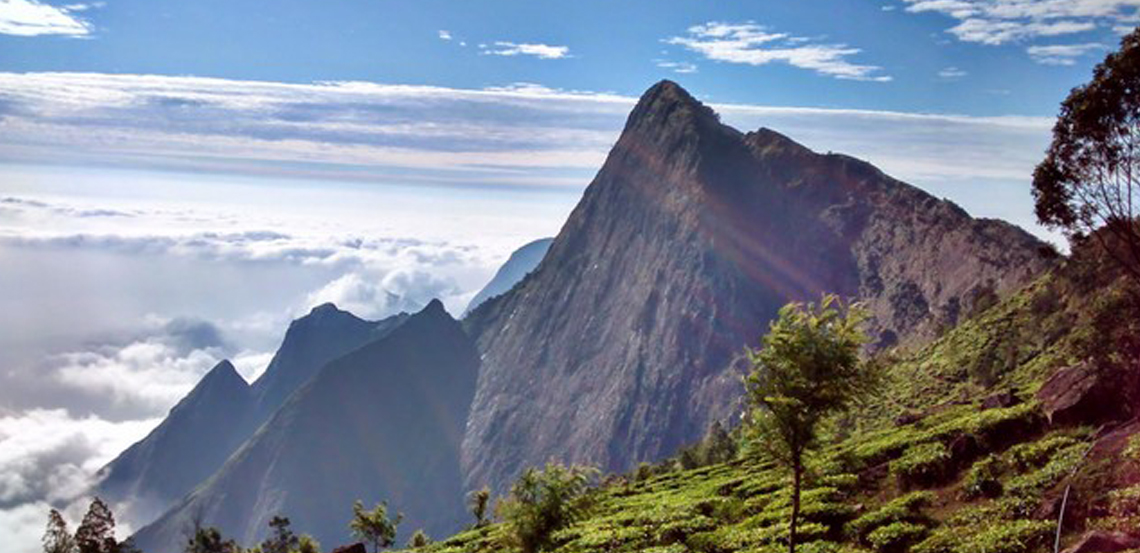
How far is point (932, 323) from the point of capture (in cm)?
15988

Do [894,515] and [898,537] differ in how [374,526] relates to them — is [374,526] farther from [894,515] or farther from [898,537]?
[898,537]

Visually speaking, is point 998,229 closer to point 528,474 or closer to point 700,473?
point 700,473

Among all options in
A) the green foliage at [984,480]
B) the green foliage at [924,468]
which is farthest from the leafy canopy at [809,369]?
the green foliage at [924,468]

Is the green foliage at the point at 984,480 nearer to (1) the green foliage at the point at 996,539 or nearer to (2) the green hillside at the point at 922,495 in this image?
(2) the green hillside at the point at 922,495

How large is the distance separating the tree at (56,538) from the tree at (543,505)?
237 ft

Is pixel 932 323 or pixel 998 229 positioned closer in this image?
pixel 932 323

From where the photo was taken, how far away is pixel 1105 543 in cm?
2241

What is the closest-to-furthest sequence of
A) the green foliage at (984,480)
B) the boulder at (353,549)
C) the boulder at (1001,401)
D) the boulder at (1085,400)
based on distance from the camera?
the green foliage at (984,480) < the boulder at (1085,400) < the boulder at (1001,401) < the boulder at (353,549)

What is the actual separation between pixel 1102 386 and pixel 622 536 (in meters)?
22.9

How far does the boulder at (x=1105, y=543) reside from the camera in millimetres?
22080

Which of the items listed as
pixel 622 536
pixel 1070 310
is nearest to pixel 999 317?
pixel 1070 310

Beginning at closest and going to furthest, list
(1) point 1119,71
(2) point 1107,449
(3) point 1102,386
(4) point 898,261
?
(2) point 1107,449
(1) point 1119,71
(3) point 1102,386
(4) point 898,261

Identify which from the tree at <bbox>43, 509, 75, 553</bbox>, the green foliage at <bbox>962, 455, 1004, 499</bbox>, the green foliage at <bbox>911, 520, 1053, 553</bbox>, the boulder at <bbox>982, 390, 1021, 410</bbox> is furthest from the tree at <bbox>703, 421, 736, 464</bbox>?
the tree at <bbox>43, 509, 75, 553</bbox>

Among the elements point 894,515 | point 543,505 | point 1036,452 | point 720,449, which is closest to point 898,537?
point 894,515
